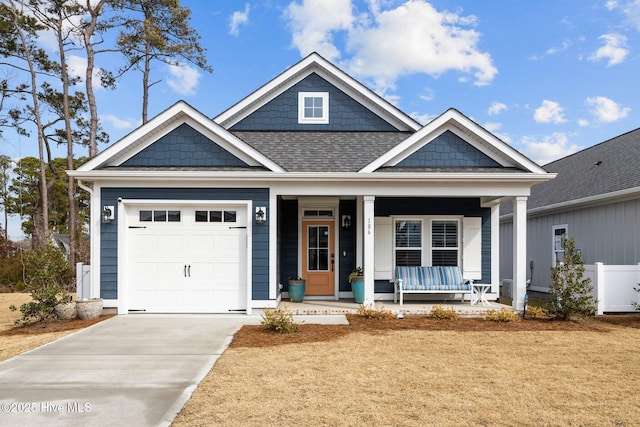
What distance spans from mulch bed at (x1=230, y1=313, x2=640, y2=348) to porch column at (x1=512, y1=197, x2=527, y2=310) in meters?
0.71

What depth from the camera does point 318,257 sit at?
12305 millimetres

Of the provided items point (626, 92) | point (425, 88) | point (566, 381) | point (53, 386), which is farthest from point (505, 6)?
point (53, 386)

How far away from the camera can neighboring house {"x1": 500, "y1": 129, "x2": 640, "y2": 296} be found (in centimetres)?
1157

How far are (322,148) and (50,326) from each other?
7075 millimetres

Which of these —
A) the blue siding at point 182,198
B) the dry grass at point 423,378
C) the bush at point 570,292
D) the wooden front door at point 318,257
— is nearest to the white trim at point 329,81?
the blue siding at point 182,198

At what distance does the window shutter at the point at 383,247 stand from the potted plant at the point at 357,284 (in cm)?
58

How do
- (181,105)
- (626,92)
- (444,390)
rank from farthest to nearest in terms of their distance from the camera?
(626,92), (181,105), (444,390)

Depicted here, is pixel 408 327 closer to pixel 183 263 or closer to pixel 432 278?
pixel 432 278

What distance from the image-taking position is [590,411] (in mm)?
4516

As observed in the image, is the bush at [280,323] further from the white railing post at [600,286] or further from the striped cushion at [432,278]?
the white railing post at [600,286]

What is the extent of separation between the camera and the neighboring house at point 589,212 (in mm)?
11570

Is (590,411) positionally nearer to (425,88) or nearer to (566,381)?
(566,381)

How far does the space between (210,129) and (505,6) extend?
9003 millimetres

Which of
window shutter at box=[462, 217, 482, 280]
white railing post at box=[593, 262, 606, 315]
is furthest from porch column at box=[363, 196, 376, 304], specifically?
white railing post at box=[593, 262, 606, 315]
